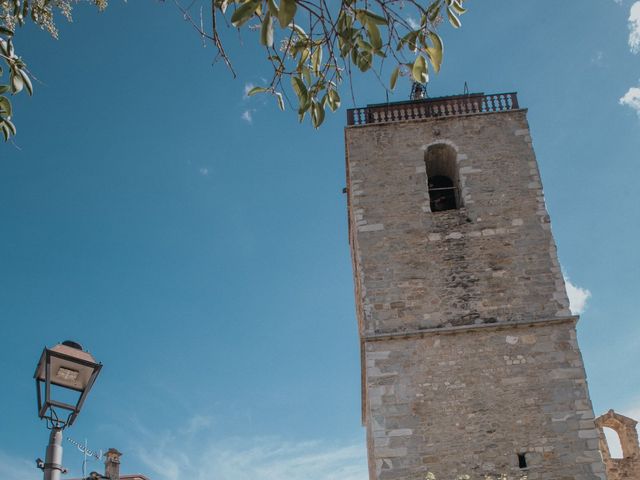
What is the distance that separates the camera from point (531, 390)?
35.9 ft

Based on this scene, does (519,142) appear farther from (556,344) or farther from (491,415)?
(491,415)

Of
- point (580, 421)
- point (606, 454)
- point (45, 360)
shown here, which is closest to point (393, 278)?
point (580, 421)

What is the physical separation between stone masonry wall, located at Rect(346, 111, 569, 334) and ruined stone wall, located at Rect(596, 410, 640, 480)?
5.04 m

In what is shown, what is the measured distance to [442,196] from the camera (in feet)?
46.6

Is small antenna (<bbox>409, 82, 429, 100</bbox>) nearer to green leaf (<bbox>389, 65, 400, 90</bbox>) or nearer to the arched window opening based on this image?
the arched window opening

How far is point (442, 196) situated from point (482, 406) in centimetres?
473

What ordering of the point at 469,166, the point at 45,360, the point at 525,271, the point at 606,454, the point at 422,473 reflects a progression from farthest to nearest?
the point at 606,454 < the point at 469,166 < the point at 525,271 < the point at 422,473 < the point at 45,360

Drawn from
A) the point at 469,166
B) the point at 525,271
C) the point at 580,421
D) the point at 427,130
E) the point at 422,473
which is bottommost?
the point at 422,473

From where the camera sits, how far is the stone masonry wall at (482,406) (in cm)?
1040

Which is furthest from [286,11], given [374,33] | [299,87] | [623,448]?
[623,448]

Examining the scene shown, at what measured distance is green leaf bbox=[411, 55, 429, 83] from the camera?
3375 millimetres

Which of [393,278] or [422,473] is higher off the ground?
→ [393,278]

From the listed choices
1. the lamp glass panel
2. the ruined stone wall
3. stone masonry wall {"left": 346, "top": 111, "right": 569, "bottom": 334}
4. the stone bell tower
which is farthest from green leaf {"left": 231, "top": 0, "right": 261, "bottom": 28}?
the ruined stone wall

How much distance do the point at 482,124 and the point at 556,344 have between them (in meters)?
4.77
